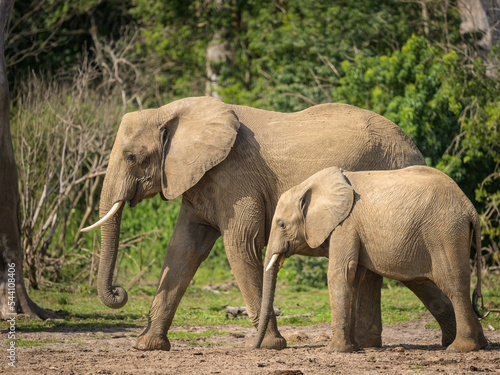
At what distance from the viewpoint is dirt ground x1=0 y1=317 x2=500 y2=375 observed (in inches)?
244

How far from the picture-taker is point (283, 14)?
65.1 feet

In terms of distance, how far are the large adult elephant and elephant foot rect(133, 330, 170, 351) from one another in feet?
0.03

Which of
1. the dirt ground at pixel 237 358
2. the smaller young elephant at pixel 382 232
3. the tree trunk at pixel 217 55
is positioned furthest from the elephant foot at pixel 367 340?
the tree trunk at pixel 217 55

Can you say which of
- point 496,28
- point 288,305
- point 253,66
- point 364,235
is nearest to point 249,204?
point 364,235

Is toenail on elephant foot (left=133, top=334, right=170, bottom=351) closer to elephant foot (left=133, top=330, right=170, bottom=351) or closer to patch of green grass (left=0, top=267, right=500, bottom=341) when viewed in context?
elephant foot (left=133, top=330, right=170, bottom=351)

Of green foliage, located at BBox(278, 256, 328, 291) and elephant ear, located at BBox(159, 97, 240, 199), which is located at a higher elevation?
elephant ear, located at BBox(159, 97, 240, 199)

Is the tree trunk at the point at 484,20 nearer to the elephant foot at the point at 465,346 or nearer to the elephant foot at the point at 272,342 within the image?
the elephant foot at the point at 465,346

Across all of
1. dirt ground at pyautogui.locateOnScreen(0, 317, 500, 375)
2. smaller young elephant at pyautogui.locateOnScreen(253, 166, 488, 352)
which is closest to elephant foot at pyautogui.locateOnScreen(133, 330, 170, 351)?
dirt ground at pyautogui.locateOnScreen(0, 317, 500, 375)

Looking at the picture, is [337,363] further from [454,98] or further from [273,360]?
[454,98]

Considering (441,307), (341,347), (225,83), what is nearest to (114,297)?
(341,347)

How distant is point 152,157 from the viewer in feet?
25.2

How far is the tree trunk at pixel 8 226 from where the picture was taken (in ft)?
30.8

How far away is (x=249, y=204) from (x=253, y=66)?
42.8ft

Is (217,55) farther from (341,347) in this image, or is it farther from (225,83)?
(341,347)
